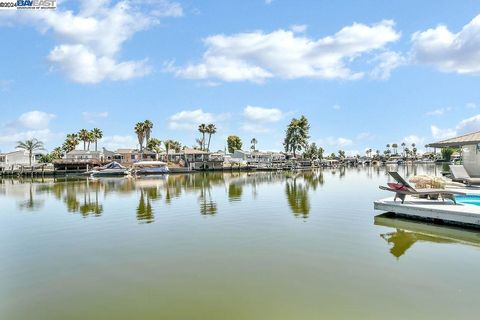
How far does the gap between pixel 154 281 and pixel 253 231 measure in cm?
636

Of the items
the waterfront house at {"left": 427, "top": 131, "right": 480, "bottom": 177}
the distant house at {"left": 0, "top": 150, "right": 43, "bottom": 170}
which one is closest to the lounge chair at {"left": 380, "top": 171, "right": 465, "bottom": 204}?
the waterfront house at {"left": 427, "top": 131, "right": 480, "bottom": 177}

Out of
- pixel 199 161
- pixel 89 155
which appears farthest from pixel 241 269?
pixel 89 155

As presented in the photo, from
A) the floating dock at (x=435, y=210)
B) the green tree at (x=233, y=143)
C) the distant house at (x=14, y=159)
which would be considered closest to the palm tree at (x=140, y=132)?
the distant house at (x=14, y=159)

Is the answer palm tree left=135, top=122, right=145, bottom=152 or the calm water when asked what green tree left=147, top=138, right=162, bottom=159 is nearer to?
palm tree left=135, top=122, right=145, bottom=152

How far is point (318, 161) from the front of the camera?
129 meters

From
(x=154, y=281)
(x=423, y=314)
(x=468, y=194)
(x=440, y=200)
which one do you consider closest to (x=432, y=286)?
(x=423, y=314)

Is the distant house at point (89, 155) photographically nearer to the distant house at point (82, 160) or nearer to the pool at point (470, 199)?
the distant house at point (82, 160)

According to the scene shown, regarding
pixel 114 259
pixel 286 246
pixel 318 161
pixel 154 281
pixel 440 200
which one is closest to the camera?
pixel 154 281

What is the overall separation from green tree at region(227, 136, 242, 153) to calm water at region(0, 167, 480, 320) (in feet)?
391

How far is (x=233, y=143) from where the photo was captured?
13725 cm

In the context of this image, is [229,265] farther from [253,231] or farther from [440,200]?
[440,200]

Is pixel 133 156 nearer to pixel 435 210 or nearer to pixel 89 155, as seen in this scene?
pixel 89 155

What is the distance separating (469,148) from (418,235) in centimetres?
1961

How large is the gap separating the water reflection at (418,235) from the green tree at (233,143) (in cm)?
12140
